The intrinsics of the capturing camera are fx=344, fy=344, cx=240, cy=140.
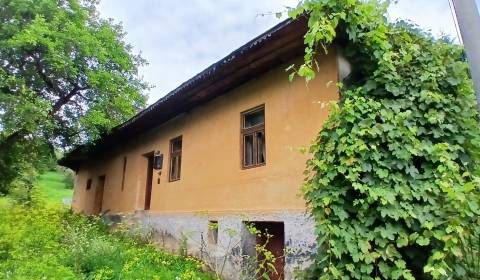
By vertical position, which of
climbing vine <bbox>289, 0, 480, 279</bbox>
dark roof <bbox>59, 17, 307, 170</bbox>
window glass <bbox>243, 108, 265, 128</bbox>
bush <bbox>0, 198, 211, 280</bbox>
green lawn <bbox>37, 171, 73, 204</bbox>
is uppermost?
green lawn <bbox>37, 171, 73, 204</bbox>

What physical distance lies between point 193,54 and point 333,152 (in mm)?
8460

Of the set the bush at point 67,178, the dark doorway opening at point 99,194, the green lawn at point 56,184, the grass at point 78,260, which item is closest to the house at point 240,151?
the grass at point 78,260

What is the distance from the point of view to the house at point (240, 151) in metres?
5.49

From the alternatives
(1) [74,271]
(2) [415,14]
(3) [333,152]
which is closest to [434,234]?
(3) [333,152]

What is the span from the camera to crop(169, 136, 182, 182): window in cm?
943

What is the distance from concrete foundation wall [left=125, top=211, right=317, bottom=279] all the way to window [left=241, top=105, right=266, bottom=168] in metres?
1.06

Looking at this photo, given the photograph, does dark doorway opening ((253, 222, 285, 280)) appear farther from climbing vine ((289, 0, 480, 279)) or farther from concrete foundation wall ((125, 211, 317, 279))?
climbing vine ((289, 0, 480, 279))

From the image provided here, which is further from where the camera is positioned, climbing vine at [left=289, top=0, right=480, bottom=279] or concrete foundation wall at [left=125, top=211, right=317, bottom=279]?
concrete foundation wall at [left=125, top=211, right=317, bottom=279]

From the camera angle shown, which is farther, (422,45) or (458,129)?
(422,45)

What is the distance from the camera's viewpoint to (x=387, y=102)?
4.47m

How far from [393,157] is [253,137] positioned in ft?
10.5

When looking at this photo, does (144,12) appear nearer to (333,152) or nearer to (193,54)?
(193,54)

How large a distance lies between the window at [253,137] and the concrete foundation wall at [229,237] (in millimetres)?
1062

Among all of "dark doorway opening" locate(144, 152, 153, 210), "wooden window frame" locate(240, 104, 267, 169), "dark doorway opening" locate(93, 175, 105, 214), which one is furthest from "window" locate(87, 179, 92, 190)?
"wooden window frame" locate(240, 104, 267, 169)
